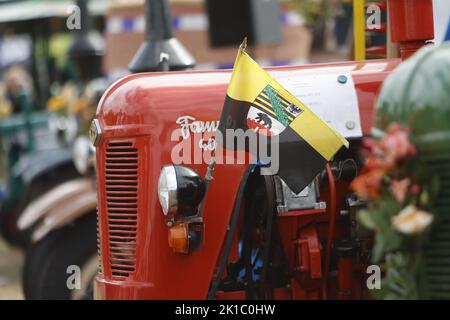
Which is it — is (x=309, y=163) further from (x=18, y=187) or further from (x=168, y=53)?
(x=18, y=187)

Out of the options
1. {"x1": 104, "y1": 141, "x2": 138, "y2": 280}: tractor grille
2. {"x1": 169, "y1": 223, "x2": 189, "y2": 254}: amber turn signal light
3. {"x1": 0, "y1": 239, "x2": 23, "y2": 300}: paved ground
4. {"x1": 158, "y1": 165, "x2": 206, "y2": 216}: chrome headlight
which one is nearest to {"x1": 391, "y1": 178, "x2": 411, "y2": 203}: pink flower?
{"x1": 158, "y1": 165, "x2": 206, "y2": 216}: chrome headlight

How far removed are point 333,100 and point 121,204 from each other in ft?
2.88

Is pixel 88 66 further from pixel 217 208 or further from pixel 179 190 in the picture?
pixel 179 190

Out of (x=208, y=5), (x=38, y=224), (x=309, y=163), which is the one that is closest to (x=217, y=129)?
(x=309, y=163)

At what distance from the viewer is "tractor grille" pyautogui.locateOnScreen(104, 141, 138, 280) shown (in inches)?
146

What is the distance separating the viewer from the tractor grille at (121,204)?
3.71 meters

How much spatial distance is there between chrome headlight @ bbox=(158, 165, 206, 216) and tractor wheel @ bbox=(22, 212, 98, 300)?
199 cm

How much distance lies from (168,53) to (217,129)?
1462 millimetres

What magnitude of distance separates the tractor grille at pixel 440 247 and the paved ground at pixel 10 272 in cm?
467

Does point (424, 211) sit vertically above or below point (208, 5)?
below

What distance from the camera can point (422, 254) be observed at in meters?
2.49

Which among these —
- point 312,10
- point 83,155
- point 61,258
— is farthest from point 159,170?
point 312,10

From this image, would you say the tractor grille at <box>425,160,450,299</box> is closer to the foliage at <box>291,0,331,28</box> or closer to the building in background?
the foliage at <box>291,0,331,28</box>

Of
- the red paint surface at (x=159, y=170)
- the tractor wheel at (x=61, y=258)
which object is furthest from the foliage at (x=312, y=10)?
the red paint surface at (x=159, y=170)
